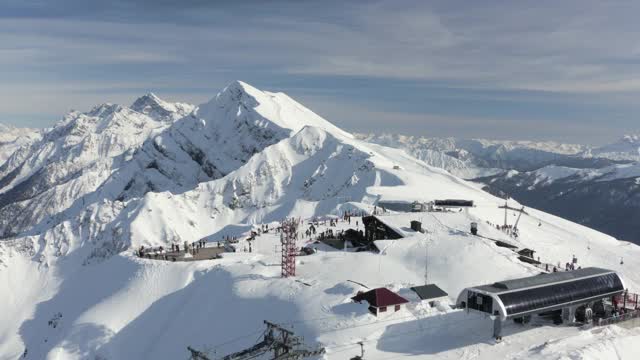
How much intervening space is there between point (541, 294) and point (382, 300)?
14.2 metres

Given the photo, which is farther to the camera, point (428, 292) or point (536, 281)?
point (428, 292)

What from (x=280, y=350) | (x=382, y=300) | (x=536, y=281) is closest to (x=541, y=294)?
(x=536, y=281)

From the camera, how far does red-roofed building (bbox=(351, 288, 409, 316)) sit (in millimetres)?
51062

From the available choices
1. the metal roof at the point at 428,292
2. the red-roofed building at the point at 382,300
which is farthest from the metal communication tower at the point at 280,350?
the metal roof at the point at 428,292

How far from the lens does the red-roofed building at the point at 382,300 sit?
5106 cm

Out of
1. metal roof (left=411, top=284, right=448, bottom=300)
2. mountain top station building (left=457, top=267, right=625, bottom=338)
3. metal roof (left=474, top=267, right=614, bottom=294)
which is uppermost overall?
metal roof (left=474, top=267, right=614, bottom=294)

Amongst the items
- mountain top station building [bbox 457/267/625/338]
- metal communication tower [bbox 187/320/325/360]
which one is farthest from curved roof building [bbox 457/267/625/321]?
metal communication tower [bbox 187/320/325/360]

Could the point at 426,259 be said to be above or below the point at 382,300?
above

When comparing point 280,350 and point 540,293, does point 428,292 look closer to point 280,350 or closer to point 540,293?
point 540,293

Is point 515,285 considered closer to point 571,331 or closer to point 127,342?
point 571,331

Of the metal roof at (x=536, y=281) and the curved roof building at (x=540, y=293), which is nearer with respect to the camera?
the curved roof building at (x=540, y=293)

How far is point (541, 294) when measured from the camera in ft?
155

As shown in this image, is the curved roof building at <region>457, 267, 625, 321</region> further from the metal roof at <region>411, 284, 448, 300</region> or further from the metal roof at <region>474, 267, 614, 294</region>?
the metal roof at <region>411, 284, 448, 300</region>

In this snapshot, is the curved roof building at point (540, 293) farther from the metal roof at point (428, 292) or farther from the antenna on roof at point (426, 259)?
the antenna on roof at point (426, 259)
